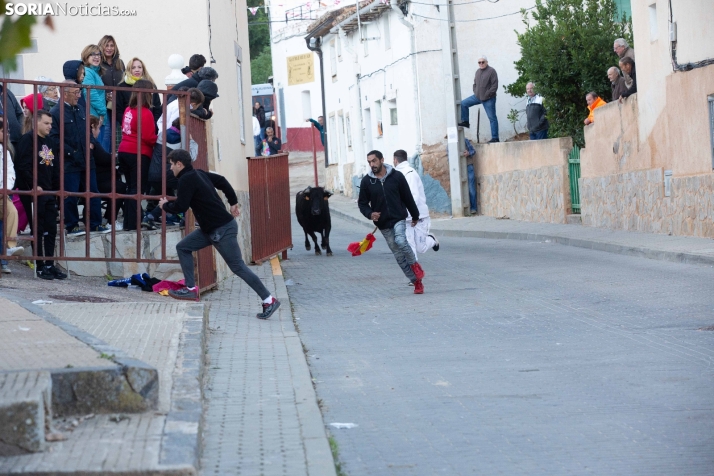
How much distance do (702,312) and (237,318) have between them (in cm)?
462

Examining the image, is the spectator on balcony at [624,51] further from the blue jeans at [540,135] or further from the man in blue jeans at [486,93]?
the man in blue jeans at [486,93]

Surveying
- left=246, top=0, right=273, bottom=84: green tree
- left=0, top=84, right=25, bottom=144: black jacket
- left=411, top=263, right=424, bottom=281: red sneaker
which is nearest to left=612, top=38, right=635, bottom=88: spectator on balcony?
left=411, top=263, right=424, bottom=281: red sneaker

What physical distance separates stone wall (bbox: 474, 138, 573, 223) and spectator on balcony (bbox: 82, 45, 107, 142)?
12.6 meters

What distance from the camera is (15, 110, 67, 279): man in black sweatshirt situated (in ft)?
36.5

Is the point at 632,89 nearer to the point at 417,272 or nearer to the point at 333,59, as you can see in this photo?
the point at 417,272

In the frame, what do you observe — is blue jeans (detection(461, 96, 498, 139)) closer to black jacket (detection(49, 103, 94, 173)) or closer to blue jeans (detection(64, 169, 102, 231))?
blue jeans (detection(64, 169, 102, 231))

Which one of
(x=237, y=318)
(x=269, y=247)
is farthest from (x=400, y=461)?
(x=269, y=247)

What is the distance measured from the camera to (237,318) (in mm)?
10797

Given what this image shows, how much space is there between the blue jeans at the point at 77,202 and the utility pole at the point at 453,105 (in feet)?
49.8

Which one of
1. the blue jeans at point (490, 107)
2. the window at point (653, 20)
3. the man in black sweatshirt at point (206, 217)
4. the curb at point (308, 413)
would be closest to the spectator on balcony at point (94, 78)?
the man in black sweatshirt at point (206, 217)

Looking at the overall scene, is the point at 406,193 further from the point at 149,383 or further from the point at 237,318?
the point at 149,383

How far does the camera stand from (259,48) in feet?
224

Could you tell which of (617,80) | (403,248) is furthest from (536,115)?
(403,248)

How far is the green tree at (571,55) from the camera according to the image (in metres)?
23.9
